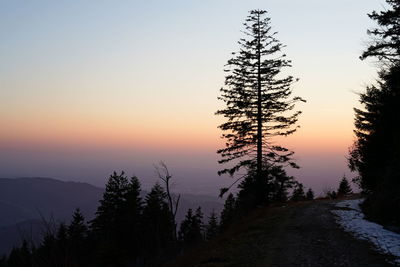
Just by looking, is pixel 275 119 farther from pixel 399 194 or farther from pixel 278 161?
pixel 399 194

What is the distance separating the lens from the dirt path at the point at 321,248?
10.4m

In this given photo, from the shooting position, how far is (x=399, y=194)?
48.1ft

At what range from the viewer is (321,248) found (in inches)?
472

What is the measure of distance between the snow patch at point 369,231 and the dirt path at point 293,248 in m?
0.35

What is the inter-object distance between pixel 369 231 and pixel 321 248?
3.12 meters

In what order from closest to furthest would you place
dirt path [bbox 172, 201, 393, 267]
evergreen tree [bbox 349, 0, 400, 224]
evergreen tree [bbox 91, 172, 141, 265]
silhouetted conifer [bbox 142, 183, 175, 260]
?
1. dirt path [bbox 172, 201, 393, 267]
2. evergreen tree [bbox 349, 0, 400, 224]
3. evergreen tree [bbox 91, 172, 141, 265]
4. silhouetted conifer [bbox 142, 183, 175, 260]

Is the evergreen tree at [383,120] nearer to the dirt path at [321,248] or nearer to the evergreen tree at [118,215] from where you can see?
the dirt path at [321,248]

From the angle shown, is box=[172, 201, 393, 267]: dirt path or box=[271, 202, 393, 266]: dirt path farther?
box=[172, 201, 393, 267]: dirt path

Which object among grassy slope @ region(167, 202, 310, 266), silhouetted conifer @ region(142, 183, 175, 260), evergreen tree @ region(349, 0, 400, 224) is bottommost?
silhouetted conifer @ region(142, 183, 175, 260)

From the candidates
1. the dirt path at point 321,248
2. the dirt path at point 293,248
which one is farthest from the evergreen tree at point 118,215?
the dirt path at point 321,248

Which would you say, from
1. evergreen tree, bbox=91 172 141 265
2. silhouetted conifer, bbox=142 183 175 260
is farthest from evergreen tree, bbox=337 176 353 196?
evergreen tree, bbox=91 172 141 265

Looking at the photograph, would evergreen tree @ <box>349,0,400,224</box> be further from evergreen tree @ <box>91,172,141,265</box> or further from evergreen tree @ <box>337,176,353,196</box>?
evergreen tree @ <box>337,176,353,196</box>

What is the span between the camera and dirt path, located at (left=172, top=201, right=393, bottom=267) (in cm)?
1062

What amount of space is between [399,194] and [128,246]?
135 ft
